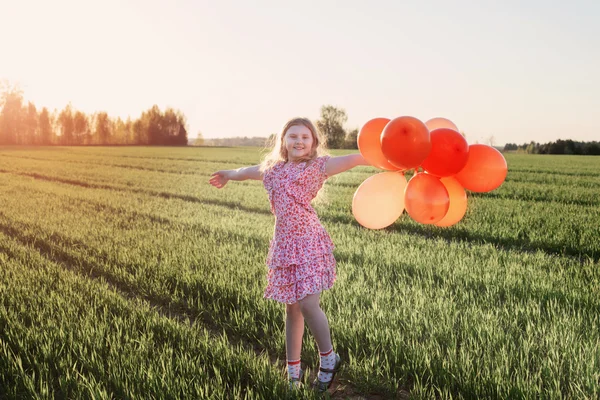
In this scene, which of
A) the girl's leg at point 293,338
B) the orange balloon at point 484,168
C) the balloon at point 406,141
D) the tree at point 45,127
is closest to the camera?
the balloon at point 406,141

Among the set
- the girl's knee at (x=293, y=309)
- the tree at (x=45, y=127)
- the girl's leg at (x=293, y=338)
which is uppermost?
the tree at (x=45, y=127)

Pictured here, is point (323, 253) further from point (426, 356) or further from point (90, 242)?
point (90, 242)

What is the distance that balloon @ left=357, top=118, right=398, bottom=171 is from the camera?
9.29 feet

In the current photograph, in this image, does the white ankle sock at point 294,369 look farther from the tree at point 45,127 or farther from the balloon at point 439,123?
the tree at point 45,127

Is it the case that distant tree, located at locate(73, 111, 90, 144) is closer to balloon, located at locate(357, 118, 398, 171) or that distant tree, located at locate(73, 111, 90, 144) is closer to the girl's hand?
the girl's hand

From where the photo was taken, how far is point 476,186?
2.80m

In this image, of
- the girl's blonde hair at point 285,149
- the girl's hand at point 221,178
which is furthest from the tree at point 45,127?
the girl's blonde hair at point 285,149

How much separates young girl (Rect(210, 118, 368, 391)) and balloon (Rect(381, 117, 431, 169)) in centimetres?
31

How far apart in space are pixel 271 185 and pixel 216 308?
1.65 meters

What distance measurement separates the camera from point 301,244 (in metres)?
2.80

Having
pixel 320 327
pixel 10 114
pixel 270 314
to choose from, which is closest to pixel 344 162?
pixel 320 327

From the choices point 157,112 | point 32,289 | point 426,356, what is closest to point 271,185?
point 426,356

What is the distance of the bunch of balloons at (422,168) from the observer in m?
2.55

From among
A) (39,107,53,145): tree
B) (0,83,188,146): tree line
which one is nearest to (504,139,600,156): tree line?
(0,83,188,146): tree line
